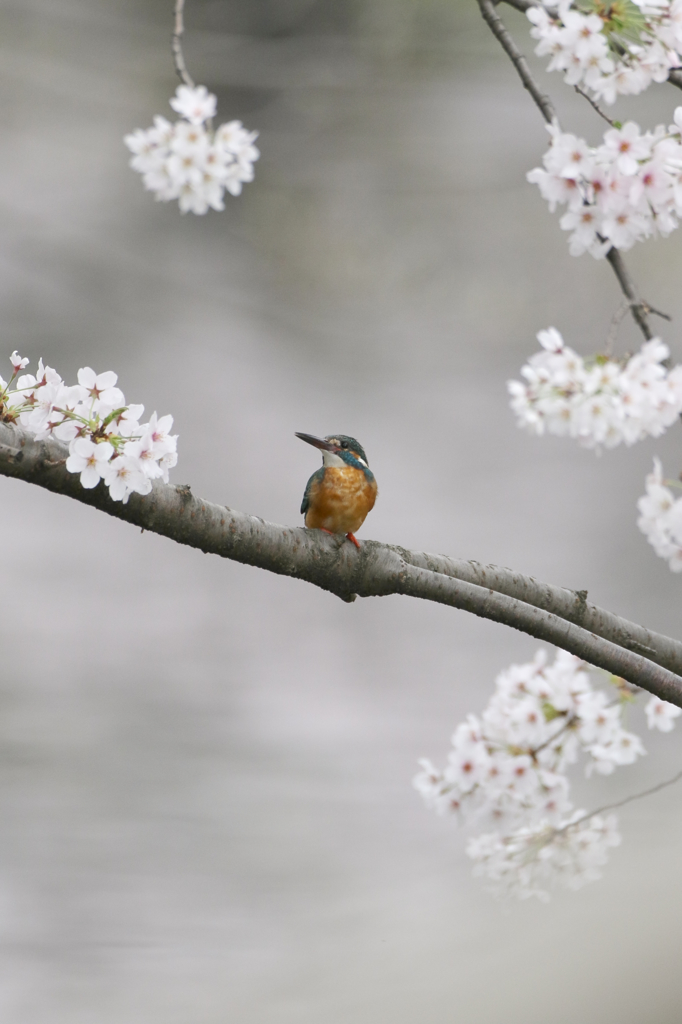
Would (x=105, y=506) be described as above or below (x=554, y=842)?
above

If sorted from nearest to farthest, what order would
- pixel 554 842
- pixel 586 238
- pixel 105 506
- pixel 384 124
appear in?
pixel 105 506
pixel 586 238
pixel 554 842
pixel 384 124

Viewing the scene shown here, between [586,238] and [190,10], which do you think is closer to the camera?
[586,238]

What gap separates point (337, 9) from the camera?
6660 mm

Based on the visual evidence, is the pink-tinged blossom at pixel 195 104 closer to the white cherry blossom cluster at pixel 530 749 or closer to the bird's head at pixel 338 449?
the bird's head at pixel 338 449

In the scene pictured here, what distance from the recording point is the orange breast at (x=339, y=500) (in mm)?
1574

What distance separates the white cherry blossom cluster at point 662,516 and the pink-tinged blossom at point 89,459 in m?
0.72

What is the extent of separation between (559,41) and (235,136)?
0.46 m

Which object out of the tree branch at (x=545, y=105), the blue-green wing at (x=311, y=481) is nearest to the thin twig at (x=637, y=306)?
the tree branch at (x=545, y=105)

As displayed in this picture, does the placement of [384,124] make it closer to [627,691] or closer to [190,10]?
[190,10]

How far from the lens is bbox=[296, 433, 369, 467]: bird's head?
1789 mm

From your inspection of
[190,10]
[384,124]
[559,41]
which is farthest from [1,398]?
[384,124]

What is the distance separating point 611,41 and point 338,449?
2.89ft

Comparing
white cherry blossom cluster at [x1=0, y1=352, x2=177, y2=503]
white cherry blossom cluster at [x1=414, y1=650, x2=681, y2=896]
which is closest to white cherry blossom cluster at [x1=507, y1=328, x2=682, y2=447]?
white cherry blossom cluster at [x1=0, y1=352, x2=177, y2=503]

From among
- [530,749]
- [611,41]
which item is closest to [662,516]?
[611,41]
